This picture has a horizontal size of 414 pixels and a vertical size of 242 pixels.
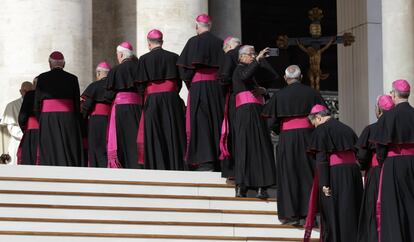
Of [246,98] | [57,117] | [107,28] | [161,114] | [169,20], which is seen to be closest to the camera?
[246,98]

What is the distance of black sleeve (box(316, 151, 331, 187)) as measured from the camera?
17.3m

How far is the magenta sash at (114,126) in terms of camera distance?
1936cm

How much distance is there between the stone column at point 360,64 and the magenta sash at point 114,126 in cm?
719

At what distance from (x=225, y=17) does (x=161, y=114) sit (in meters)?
5.07

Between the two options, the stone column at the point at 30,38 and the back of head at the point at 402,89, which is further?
the stone column at the point at 30,38

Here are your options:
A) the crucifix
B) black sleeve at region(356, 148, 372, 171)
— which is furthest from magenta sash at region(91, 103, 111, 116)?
the crucifix

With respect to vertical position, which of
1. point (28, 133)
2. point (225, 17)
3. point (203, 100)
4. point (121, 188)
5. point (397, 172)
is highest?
point (225, 17)

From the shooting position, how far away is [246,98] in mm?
18281

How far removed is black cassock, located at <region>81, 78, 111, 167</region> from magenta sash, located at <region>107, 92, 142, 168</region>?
0.63 feet

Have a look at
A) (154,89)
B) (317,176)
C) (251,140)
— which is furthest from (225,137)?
(317,176)

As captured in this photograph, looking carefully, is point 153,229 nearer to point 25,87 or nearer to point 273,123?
point 273,123

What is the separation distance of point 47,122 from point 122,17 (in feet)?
10.7

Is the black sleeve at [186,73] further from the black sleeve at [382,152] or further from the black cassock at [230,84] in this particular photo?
the black sleeve at [382,152]

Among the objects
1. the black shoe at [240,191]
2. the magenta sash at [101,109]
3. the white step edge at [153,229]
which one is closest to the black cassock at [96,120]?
the magenta sash at [101,109]
